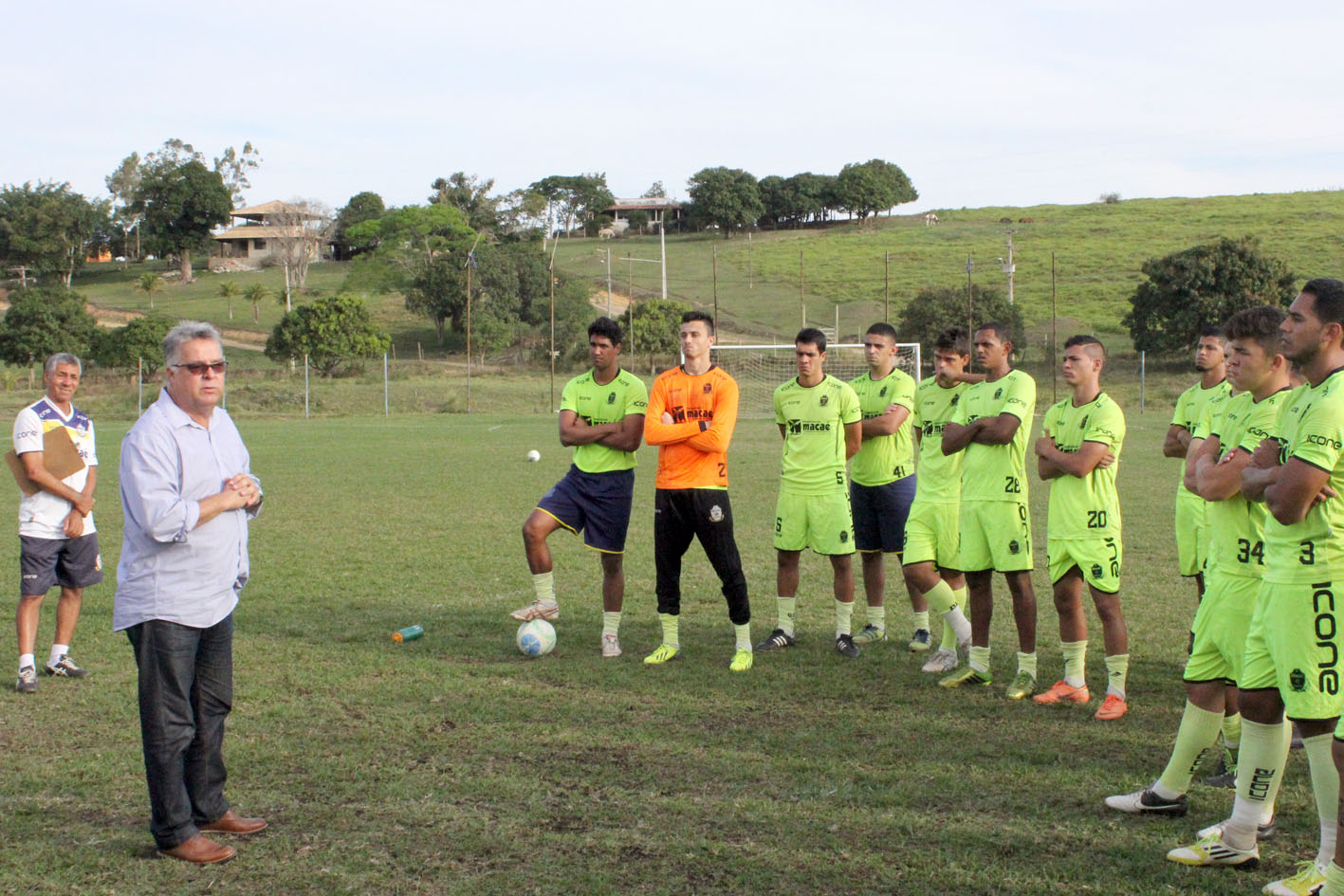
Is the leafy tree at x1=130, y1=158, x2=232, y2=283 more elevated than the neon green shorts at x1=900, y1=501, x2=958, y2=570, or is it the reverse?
the leafy tree at x1=130, y1=158, x2=232, y2=283

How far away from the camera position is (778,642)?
784cm

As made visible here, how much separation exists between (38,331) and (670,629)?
160 ft

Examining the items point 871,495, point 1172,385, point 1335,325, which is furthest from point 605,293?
point 1335,325

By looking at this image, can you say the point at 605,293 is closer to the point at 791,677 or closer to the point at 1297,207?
the point at 1297,207

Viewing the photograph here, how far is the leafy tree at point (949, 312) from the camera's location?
43.6 m

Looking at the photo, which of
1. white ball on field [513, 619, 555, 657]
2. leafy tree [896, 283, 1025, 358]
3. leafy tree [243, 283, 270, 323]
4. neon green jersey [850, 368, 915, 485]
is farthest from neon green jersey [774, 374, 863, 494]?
leafy tree [243, 283, 270, 323]

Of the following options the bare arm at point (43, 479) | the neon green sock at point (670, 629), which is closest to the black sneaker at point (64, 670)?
the bare arm at point (43, 479)

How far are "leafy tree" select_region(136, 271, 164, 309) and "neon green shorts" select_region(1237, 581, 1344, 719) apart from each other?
7905 cm

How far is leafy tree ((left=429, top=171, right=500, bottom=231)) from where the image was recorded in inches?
3386

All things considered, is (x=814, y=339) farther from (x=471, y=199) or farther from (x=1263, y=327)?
(x=471, y=199)

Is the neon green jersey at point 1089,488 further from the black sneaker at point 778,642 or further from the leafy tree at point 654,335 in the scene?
the leafy tree at point 654,335

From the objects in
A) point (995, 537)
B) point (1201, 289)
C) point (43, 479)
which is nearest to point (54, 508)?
point (43, 479)

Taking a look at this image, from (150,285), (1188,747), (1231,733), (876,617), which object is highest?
(150,285)

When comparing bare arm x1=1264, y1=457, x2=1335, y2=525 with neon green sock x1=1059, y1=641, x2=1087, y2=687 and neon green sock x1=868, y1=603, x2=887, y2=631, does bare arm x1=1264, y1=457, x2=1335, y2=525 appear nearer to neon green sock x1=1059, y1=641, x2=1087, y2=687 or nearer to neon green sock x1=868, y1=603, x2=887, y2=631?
neon green sock x1=1059, y1=641, x2=1087, y2=687
